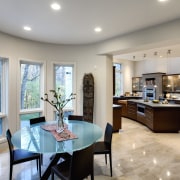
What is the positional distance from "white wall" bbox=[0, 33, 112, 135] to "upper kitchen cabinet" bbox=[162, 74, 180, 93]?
627 centimetres

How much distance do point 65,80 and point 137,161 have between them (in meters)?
3.16

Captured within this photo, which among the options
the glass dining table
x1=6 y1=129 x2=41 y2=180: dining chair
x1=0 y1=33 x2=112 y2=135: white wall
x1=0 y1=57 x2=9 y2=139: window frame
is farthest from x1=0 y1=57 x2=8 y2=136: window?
x1=6 y1=129 x2=41 y2=180: dining chair

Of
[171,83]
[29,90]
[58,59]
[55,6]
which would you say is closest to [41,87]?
[29,90]

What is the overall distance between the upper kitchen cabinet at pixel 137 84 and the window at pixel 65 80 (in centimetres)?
689

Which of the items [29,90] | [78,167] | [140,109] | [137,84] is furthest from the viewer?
[137,84]

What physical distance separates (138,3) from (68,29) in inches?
66.8

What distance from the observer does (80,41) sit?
15.4 feet

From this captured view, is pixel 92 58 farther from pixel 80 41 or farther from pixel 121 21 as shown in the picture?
pixel 121 21

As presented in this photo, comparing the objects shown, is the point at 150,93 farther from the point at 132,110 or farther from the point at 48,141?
the point at 48,141

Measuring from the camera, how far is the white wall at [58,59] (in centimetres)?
425

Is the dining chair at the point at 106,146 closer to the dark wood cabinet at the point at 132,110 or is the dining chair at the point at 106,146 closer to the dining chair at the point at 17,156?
the dining chair at the point at 17,156

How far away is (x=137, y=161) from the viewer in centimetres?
342

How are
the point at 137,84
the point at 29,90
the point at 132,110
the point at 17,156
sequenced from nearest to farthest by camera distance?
the point at 17,156, the point at 29,90, the point at 132,110, the point at 137,84

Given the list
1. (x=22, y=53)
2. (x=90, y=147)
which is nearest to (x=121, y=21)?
(x=90, y=147)
